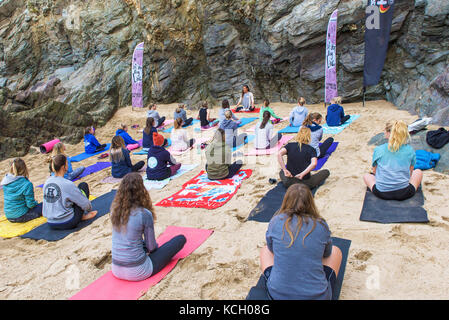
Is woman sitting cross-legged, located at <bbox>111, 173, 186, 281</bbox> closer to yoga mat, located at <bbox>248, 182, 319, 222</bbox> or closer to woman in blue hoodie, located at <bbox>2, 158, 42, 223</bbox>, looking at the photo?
yoga mat, located at <bbox>248, 182, 319, 222</bbox>

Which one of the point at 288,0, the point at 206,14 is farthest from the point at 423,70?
the point at 206,14

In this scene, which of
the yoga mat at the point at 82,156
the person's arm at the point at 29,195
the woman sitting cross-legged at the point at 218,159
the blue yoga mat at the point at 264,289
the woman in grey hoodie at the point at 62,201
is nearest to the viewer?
the blue yoga mat at the point at 264,289

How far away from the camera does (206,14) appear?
15.8m

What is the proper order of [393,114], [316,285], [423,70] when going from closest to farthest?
[316,285], [393,114], [423,70]

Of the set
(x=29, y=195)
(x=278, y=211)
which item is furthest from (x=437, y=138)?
(x=29, y=195)

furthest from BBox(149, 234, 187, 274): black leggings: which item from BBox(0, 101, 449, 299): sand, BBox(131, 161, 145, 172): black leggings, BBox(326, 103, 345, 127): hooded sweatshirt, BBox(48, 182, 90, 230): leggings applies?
BBox(326, 103, 345, 127): hooded sweatshirt

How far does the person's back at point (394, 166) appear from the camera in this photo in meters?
4.21

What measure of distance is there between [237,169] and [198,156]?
2.11 meters

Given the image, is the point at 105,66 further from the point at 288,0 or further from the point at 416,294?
the point at 416,294

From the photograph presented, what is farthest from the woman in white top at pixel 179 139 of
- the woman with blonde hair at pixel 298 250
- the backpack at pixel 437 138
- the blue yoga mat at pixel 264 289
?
the woman with blonde hair at pixel 298 250

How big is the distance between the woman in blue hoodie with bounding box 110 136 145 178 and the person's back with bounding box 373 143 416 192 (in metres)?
4.82

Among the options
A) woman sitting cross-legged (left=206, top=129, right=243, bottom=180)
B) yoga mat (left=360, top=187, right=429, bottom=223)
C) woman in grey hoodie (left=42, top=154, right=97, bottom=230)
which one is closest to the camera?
yoga mat (left=360, top=187, right=429, bottom=223)

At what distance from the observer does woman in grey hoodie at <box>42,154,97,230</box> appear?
445cm

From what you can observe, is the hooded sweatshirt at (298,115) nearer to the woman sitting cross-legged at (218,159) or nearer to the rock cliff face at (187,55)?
the rock cliff face at (187,55)
